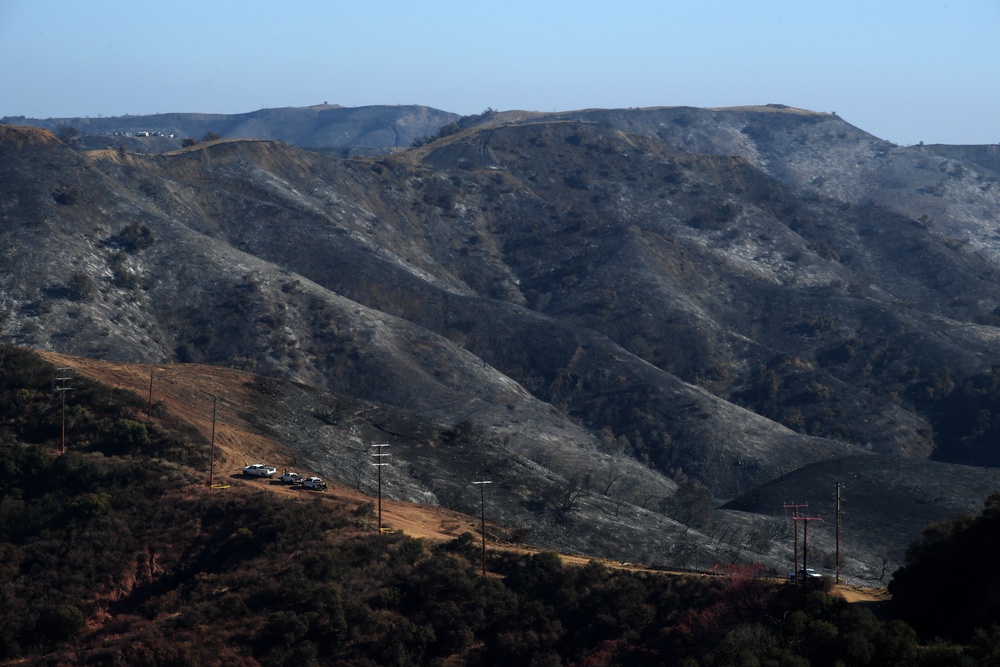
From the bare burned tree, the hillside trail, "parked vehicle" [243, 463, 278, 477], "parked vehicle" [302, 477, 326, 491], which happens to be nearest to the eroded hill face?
the bare burned tree

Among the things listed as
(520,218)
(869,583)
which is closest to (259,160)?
(520,218)

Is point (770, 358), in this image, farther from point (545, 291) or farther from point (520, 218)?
point (520, 218)

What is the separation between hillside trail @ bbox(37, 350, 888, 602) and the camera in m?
57.4

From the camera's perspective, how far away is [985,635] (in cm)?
3941

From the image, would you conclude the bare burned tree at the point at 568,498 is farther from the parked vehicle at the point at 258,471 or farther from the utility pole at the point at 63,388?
the utility pole at the point at 63,388

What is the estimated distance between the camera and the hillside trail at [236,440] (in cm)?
5744

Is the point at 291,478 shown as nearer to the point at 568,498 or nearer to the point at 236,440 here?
the point at 236,440

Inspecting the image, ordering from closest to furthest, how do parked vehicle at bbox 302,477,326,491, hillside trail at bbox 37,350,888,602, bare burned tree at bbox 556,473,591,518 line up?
1. hillside trail at bbox 37,350,888,602
2. parked vehicle at bbox 302,477,326,491
3. bare burned tree at bbox 556,473,591,518

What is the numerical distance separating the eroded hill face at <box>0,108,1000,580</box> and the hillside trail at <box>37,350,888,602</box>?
4175 millimetres

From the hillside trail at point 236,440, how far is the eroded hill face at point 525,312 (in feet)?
13.7

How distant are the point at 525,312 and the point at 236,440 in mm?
76196

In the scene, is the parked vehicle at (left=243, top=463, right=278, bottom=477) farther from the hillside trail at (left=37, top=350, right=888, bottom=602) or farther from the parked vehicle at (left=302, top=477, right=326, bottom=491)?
the parked vehicle at (left=302, top=477, right=326, bottom=491)

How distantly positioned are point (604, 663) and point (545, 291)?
116m

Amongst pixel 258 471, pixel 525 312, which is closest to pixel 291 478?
pixel 258 471
